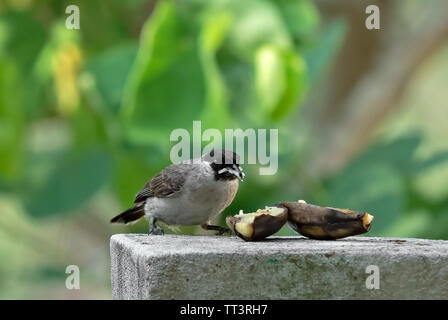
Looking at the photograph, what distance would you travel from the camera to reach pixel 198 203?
2.82m

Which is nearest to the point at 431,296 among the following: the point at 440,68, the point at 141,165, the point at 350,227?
the point at 350,227

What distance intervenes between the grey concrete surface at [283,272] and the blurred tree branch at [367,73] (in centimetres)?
343

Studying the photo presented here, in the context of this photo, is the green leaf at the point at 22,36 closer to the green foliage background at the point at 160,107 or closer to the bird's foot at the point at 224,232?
the green foliage background at the point at 160,107

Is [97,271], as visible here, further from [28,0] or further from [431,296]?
[431,296]

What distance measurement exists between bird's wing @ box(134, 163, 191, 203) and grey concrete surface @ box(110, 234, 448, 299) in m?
0.59

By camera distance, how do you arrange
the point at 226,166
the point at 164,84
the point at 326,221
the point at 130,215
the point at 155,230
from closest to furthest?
Result: the point at 326,221 → the point at 226,166 → the point at 155,230 → the point at 130,215 → the point at 164,84

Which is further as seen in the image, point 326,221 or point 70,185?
point 70,185

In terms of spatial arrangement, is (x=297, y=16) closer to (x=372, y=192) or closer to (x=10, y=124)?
(x=372, y=192)

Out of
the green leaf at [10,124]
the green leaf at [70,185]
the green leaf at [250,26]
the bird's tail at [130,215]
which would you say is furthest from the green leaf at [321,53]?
the bird's tail at [130,215]

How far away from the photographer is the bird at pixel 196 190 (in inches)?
110

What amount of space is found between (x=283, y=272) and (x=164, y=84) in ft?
6.98

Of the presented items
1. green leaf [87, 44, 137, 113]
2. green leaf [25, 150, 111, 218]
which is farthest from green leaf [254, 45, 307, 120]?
green leaf [25, 150, 111, 218]

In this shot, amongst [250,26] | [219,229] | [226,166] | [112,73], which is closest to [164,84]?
[112,73]

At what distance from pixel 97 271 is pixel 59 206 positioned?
29.1 inches
